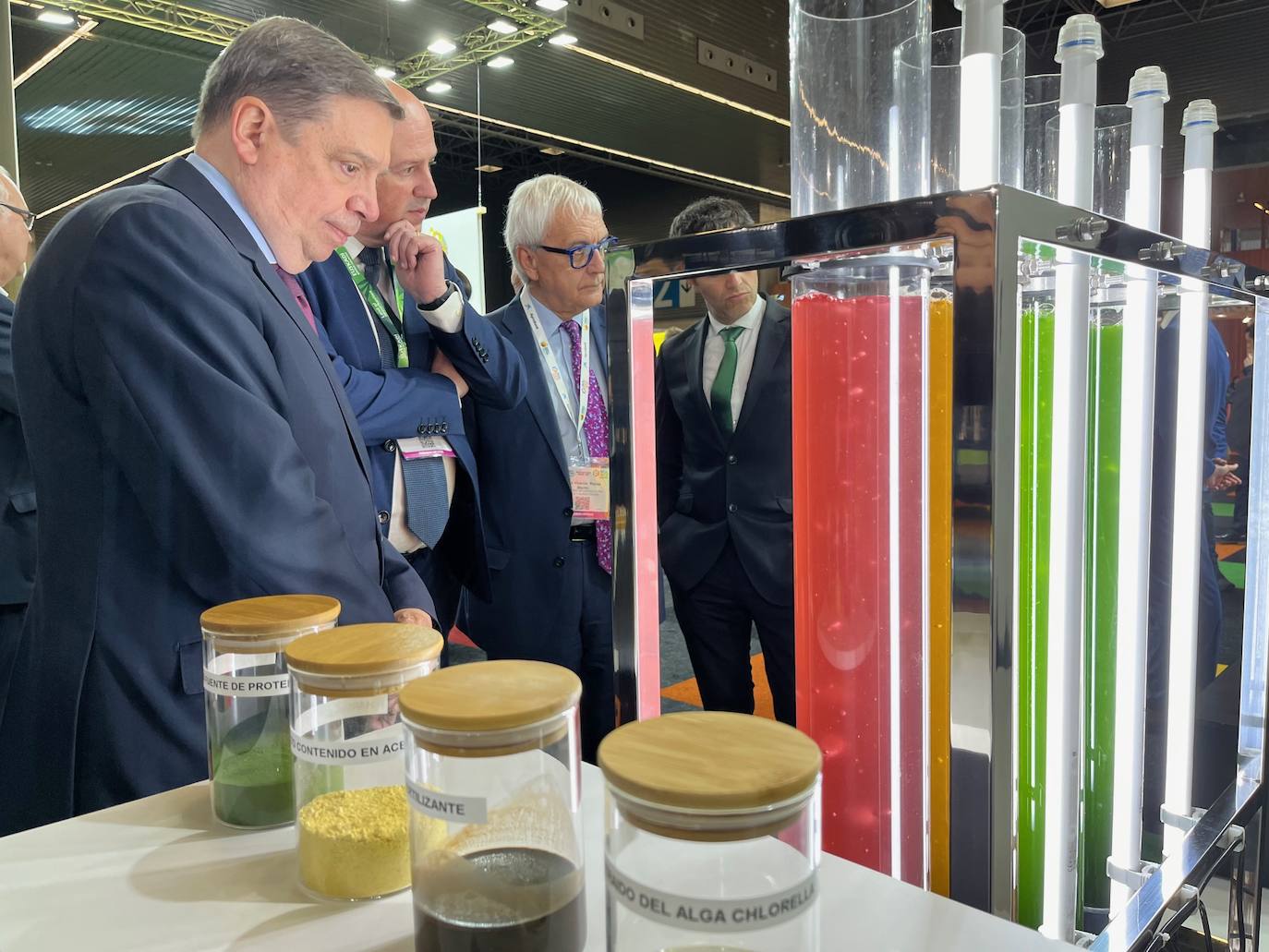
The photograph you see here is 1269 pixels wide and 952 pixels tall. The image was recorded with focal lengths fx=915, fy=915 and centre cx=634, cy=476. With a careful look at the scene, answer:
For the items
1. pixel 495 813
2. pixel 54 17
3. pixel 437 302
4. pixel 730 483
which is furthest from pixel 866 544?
pixel 54 17

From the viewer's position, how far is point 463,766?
556 mm

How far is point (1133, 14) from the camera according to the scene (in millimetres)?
8781

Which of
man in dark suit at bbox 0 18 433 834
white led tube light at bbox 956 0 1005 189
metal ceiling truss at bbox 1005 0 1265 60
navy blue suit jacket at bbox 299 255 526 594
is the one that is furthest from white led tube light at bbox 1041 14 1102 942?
metal ceiling truss at bbox 1005 0 1265 60

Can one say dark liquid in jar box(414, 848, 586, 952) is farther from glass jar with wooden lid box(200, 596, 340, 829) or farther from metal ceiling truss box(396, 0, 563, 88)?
metal ceiling truss box(396, 0, 563, 88)

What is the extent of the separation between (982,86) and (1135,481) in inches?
19.8

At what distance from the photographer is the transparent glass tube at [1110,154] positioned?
1125mm

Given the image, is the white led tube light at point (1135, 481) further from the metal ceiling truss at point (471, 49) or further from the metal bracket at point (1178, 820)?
the metal ceiling truss at point (471, 49)

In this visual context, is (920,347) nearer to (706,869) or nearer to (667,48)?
(706,869)

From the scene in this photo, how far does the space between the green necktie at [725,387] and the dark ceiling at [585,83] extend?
8.71ft

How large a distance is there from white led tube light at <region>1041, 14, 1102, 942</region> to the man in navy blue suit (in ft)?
4.34

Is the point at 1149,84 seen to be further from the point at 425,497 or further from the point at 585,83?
the point at 585,83

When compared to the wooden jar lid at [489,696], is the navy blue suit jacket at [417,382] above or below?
above

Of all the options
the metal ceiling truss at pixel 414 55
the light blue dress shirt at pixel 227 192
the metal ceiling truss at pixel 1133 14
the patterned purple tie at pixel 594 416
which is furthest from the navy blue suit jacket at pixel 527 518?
the metal ceiling truss at pixel 1133 14

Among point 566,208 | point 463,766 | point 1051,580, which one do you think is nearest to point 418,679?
point 463,766
